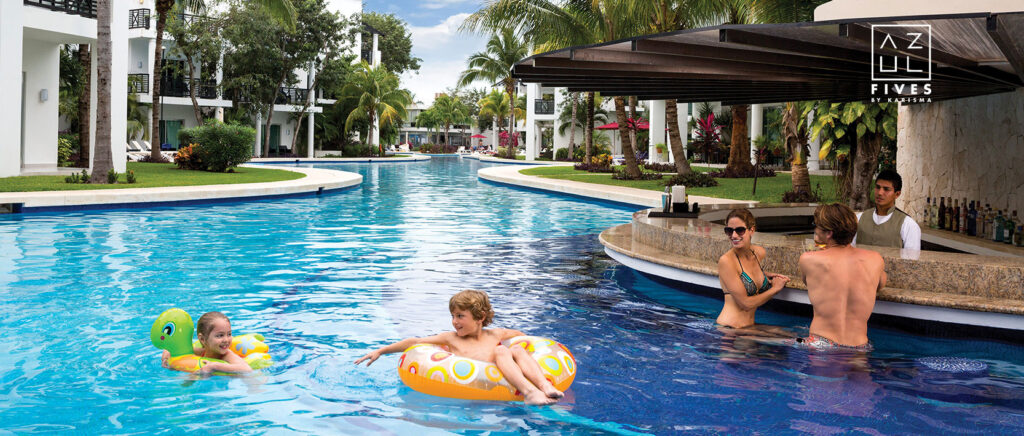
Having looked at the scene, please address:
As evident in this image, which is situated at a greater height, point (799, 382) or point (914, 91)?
point (914, 91)

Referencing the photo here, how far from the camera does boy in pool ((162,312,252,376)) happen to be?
608cm

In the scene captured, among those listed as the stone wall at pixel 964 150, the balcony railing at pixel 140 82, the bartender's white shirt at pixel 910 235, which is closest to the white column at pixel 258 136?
the balcony railing at pixel 140 82

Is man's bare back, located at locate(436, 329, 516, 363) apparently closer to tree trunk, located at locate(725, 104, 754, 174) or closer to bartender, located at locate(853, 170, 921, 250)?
bartender, located at locate(853, 170, 921, 250)

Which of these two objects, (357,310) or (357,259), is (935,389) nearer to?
(357,310)

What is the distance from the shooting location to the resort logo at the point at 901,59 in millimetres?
6656

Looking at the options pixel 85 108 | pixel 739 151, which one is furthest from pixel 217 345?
pixel 739 151

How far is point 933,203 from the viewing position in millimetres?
12781

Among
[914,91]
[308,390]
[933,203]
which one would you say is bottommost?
[308,390]

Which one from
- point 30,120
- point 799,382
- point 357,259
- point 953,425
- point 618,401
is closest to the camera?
point 953,425

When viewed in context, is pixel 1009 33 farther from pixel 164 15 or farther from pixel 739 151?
pixel 164 15

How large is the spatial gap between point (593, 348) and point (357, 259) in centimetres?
577

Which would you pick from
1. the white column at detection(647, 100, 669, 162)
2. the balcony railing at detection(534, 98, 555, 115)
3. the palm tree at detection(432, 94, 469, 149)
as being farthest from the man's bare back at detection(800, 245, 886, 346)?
the palm tree at detection(432, 94, 469, 149)

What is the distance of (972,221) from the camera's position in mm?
10828

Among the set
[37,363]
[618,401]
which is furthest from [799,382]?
[37,363]
